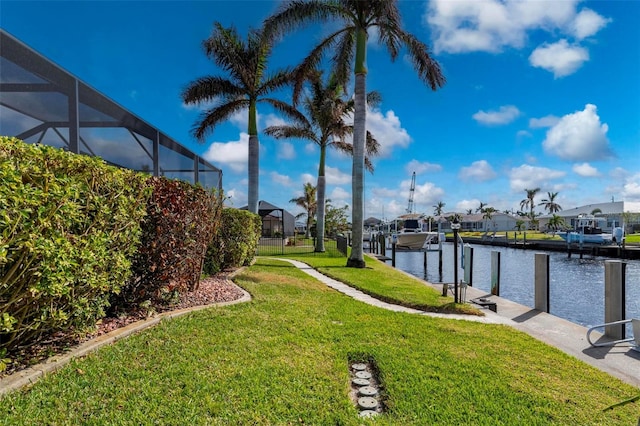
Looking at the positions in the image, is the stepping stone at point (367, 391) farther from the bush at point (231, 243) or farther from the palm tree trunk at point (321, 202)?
the palm tree trunk at point (321, 202)

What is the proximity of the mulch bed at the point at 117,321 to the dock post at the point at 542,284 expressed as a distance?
6.50 m

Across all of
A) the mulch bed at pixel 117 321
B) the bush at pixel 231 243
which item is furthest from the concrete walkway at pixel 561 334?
the bush at pixel 231 243

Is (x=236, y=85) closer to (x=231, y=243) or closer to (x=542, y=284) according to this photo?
(x=231, y=243)

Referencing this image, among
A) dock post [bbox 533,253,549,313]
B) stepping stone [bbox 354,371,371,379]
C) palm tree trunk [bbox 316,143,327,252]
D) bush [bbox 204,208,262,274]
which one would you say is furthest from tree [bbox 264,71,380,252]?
stepping stone [bbox 354,371,371,379]

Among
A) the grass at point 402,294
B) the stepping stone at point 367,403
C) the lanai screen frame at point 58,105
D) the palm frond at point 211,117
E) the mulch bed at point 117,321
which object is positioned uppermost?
the palm frond at point 211,117

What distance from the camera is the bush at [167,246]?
5.09 meters

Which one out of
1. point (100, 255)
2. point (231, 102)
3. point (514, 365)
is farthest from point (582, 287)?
point (100, 255)

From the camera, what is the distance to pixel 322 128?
22.4 m

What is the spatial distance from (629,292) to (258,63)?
1742 cm

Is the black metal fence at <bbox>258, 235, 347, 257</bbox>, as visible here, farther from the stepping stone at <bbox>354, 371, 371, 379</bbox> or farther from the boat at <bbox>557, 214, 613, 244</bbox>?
the boat at <bbox>557, 214, 613, 244</bbox>

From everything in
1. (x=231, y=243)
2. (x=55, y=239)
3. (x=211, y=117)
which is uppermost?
(x=211, y=117)

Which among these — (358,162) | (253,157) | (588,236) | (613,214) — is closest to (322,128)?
(253,157)

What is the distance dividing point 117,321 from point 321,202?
59.0 ft

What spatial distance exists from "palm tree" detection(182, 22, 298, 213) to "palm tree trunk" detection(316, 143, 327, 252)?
5.63 meters
